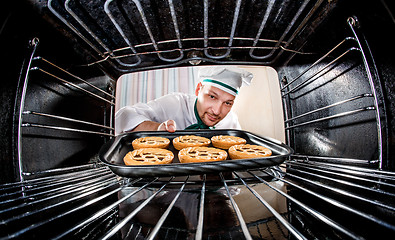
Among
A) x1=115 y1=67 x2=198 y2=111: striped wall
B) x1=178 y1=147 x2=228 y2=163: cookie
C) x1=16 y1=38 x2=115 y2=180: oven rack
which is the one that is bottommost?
x1=178 y1=147 x2=228 y2=163: cookie

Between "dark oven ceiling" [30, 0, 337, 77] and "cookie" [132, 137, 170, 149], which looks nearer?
"dark oven ceiling" [30, 0, 337, 77]

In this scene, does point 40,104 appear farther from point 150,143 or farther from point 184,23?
point 184,23

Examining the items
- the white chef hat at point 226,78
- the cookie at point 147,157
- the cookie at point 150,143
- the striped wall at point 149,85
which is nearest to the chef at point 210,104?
the white chef hat at point 226,78

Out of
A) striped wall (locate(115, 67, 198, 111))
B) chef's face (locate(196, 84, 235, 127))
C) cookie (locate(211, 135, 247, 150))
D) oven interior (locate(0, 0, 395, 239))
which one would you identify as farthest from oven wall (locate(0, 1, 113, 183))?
striped wall (locate(115, 67, 198, 111))

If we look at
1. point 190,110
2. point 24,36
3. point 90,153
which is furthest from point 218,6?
point 190,110

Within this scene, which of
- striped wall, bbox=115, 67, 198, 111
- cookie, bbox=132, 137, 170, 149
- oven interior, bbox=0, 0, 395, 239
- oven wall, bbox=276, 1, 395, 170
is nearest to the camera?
oven interior, bbox=0, 0, 395, 239

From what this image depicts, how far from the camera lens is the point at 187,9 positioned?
0.76 meters

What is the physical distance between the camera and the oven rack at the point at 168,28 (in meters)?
0.69

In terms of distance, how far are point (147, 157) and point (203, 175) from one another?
27 centimetres

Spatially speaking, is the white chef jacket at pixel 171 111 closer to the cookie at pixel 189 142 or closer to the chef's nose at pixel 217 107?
the chef's nose at pixel 217 107

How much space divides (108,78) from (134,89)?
1.58 meters

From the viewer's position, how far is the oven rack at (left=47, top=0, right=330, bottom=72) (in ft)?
2.26

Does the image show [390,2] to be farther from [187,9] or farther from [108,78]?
[108,78]

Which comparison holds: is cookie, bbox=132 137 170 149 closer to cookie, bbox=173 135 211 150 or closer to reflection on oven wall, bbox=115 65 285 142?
cookie, bbox=173 135 211 150
